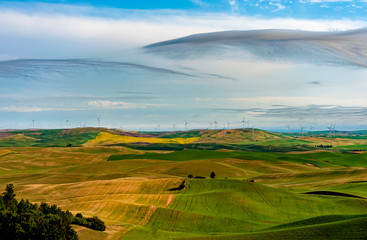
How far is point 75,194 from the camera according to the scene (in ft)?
360

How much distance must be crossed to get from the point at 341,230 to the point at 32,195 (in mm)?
92201

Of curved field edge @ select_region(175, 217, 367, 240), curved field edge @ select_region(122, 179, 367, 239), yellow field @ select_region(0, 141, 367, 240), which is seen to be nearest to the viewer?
curved field edge @ select_region(175, 217, 367, 240)

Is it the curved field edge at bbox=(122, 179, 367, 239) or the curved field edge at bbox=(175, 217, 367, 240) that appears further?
the curved field edge at bbox=(122, 179, 367, 239)

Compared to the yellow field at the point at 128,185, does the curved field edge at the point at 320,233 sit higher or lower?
higher

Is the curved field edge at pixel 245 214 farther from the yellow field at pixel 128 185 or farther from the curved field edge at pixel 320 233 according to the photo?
the yellow field at pixel 128 185

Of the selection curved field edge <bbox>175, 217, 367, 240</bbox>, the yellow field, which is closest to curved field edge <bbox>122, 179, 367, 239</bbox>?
curved field edge <bbox>175, 217, 367, 240</bbox>

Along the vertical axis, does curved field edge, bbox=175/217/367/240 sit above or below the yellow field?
above

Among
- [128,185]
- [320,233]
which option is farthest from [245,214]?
[128,185]

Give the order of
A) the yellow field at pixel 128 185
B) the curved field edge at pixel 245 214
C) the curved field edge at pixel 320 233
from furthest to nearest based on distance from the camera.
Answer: the yellow field at pixel 128 185 < the curved field edge at pixel 245 214 < the curved field edge at pixel 320 233

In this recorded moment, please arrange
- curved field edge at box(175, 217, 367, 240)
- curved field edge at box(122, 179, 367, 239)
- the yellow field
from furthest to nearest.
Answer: the yellow field, curved field edge at box(122, 179, 367, 239), curved field edge at box(175, 217, 367, 240)

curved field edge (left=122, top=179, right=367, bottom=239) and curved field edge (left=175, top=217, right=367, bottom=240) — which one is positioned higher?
curved field edge (left=175, top=217, right=367, bottom=240)

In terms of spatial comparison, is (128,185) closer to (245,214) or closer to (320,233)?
(245,214)

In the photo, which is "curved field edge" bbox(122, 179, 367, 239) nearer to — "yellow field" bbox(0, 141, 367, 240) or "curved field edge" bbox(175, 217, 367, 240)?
"curved field edge" bbox(175, 217, 367, 240)

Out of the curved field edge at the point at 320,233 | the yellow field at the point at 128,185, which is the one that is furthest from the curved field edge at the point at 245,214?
the yellow field at the point at 128,185
